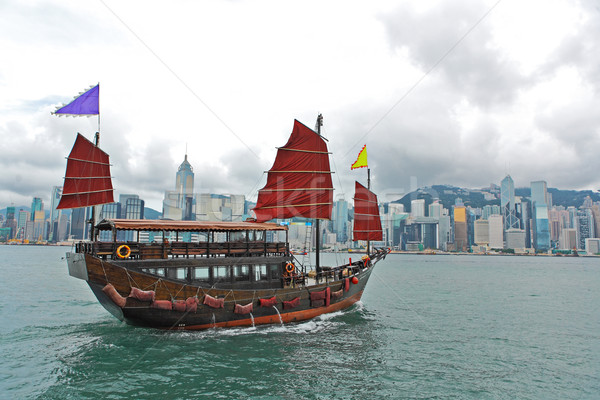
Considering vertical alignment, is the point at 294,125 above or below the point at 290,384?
above

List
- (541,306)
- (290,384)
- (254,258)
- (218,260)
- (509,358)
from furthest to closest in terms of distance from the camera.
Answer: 1. (541,306)
2. (254,258)
3. (218,260)
4. (509,358)
5. (290,384)

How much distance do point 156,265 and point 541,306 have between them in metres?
30.7

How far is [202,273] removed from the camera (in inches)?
675

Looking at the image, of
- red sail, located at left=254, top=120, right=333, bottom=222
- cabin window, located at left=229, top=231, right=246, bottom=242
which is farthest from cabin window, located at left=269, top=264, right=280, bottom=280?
red sail, located at left=254, top=120, right=333, bottom=222

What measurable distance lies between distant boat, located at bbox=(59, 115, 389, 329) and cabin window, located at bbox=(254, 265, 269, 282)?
2.0 inches

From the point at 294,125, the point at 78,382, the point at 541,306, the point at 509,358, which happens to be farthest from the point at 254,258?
the point at 541,306

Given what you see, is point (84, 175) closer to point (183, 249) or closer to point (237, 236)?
point (183, 249)

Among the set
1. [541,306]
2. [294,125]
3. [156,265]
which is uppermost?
[294,125]

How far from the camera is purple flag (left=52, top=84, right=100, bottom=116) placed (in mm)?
18891

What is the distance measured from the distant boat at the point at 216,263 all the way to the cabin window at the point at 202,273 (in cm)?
5

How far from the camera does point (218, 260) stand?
57.1ft

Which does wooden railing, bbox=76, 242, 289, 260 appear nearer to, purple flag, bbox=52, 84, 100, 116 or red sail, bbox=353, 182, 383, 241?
purple flag, bbox=52, 84, 100, 116

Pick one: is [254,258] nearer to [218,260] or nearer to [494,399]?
[218,260]

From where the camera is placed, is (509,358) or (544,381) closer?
(544,381)
